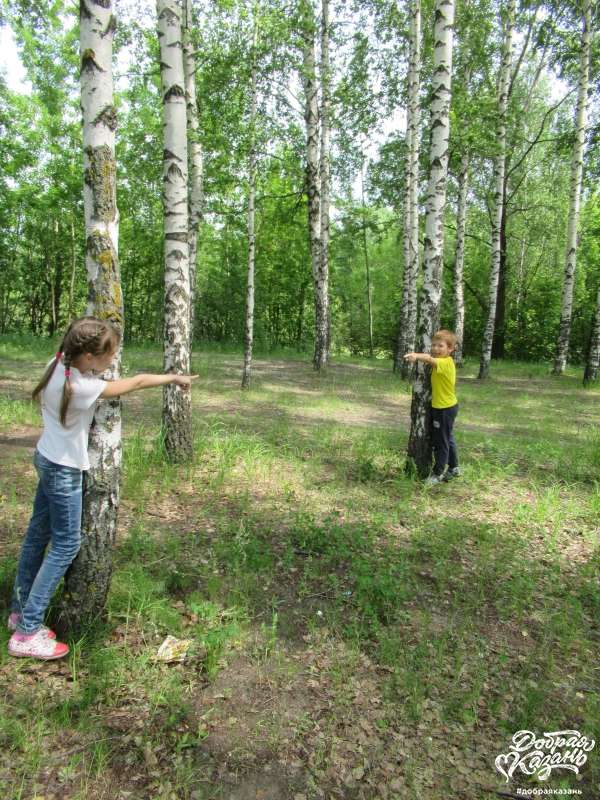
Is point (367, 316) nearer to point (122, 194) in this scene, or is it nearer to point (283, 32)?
point (122, 194)

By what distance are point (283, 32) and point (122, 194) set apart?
15684 millimetres

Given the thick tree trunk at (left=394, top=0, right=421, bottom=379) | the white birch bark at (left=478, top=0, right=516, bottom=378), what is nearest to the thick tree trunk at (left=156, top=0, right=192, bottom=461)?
the thick tree trunk at (left=394, top=0, right=421, bottom=379)

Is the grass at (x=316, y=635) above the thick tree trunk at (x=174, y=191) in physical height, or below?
below

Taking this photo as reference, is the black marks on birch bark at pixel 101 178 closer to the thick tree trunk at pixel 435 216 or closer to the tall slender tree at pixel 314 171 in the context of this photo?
the thick tree trunk at pixel 435 216

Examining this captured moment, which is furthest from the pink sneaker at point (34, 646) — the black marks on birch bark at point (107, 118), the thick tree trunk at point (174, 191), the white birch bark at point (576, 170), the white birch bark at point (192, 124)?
the white birch bark at point (576, 170)

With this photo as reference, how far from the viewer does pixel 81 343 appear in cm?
256

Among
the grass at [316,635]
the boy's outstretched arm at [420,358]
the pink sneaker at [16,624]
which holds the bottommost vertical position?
the grass at [316,635]

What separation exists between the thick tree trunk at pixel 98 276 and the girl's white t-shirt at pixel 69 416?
18 centimetres

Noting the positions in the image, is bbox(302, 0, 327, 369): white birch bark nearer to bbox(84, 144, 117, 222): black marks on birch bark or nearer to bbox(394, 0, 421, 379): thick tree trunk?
bbox(394, 0, 421, 379): thick tree trunk

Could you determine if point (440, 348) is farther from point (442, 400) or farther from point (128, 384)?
point (128, 384)

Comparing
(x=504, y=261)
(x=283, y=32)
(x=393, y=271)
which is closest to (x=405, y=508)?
(x=283, y=32)

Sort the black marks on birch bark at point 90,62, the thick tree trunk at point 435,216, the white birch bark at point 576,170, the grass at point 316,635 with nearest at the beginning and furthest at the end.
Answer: the grass at point 316,635 → the black marks on birch bark at point 90,62 → the thick tree trunk at point 435,216 → the white birch bark at point 576,170

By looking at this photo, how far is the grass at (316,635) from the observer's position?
2398mm

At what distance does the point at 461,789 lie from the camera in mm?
2332
